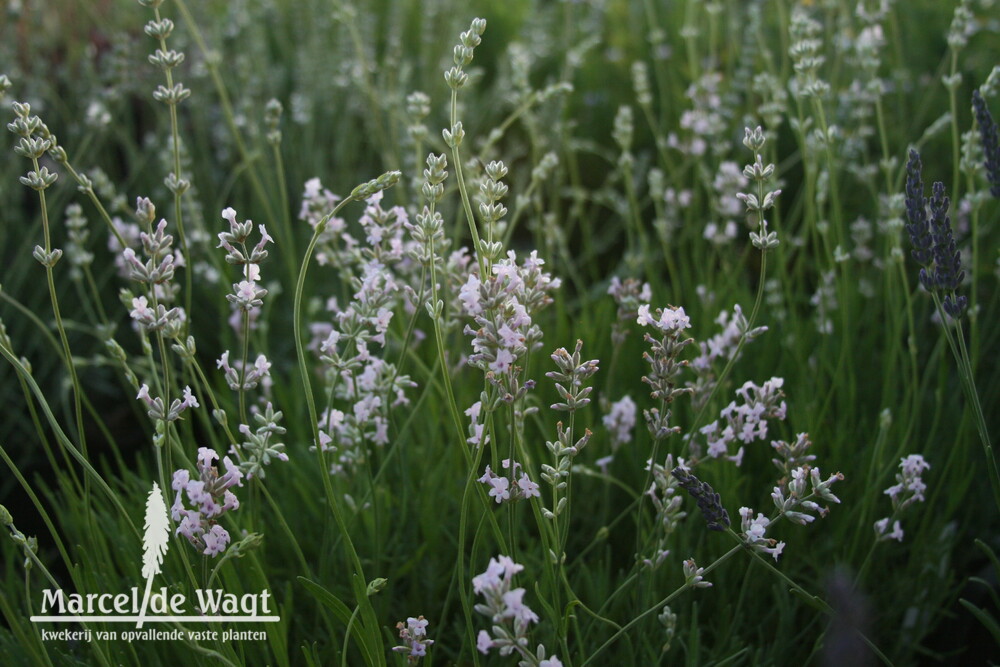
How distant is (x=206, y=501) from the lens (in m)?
1.18

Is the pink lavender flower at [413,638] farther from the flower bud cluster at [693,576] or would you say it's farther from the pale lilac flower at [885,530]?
the pale lilac flower at [885,530]

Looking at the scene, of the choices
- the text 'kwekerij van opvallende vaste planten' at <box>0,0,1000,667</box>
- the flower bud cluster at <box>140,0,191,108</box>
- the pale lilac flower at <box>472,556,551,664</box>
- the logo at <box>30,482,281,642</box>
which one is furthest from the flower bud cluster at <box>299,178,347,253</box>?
the pale lilac flower at <box>472,556,551,664</box>

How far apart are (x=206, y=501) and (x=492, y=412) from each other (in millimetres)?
397

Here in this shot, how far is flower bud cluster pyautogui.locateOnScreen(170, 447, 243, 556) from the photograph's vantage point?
1.17m

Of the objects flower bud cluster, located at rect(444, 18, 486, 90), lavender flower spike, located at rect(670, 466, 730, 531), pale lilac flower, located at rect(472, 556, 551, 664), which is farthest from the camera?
flower bud cluster, located at rect(444, 18, 486, 90)

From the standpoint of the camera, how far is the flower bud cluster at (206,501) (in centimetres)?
117

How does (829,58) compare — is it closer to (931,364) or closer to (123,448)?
(931,364)

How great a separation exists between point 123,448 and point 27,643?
1.59 meters

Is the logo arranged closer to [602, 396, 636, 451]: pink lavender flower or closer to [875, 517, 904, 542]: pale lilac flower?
[602, 396, 636, 451]: pink lavender flower

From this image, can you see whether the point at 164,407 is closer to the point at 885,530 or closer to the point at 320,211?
the point at 320,211

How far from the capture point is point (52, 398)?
2668 mm

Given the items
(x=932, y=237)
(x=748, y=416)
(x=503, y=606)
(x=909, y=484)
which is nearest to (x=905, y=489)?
(x=909, y=484)

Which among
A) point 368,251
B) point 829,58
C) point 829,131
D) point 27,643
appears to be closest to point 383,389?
point 368,251

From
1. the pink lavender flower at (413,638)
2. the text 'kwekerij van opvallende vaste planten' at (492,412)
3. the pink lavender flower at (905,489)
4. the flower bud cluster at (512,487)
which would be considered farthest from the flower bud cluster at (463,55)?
the pink lavender flower at (905,489)
